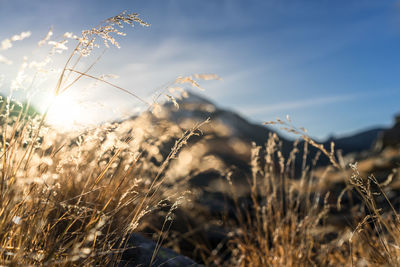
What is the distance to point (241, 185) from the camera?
21.5 ft

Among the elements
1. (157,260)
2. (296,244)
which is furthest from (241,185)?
(157,260)

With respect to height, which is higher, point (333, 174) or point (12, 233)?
point (12, 233)

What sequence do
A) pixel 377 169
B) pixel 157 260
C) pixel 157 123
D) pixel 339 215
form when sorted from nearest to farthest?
pixel 157 123 < pixel 157 260 < pixel 339 215 < pixel 377 169

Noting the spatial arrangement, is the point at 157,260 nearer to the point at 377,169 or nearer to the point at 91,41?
the point at 91,41

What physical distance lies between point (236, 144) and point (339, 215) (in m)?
3.52

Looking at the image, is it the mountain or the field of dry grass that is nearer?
the field of dry grass

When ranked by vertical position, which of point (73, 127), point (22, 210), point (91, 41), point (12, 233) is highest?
point (91, 41)

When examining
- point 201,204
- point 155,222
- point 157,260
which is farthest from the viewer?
point 201,204

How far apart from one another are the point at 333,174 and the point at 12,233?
789 centimetres

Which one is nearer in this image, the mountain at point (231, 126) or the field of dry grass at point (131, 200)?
the field of dry grass at point (131, 200)

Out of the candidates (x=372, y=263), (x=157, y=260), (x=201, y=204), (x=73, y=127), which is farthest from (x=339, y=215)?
(x=73, y=127)

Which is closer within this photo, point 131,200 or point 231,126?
point 131,200

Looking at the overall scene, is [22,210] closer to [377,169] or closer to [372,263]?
[372,263]

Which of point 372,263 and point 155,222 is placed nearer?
point 372,263
